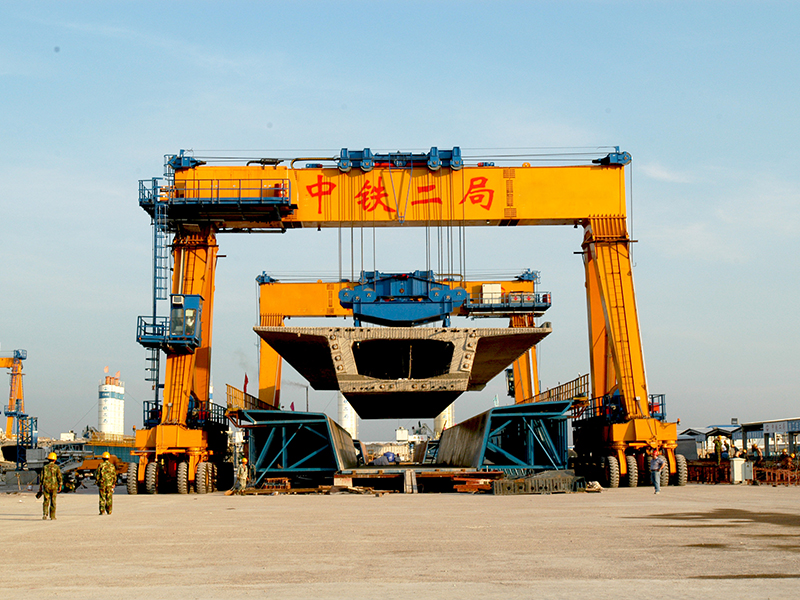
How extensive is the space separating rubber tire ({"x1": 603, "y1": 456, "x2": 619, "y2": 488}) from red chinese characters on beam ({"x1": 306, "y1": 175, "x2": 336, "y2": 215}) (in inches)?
597

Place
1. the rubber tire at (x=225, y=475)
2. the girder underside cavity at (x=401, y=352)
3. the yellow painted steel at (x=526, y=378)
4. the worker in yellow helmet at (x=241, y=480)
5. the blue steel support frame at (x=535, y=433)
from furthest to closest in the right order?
1. the yellow painted steel at (x=526, y=378)
2. the rubber tire at (x=225, y=475)
3. the girder underside cavity at (x=401, y=352)
4. the blue steel support frame at (x=535, y=433)
5. the worker in yellow helmet at (x=241, y=480)

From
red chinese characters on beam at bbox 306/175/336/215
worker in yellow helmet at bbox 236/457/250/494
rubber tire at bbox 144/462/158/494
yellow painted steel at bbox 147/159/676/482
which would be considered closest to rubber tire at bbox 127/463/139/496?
rubber tire at bbox 144/462/158/494

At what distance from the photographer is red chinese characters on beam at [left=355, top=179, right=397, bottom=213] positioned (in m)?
32.8

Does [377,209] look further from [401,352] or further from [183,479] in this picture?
[183,479]

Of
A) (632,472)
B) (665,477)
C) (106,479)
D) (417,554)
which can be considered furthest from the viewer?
(632,472)

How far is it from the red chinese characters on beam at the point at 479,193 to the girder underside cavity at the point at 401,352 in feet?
18.5

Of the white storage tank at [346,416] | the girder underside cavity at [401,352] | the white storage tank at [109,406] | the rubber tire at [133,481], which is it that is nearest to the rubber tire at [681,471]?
the girder underside cavity at [401,352]

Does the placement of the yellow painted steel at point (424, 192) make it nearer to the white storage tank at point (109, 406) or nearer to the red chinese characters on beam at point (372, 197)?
the red chinese characters on beam at point (372, 197)

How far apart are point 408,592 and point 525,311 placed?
3753 centimetres

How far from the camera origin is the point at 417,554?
10086mm

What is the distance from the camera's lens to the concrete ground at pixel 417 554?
7613 mm

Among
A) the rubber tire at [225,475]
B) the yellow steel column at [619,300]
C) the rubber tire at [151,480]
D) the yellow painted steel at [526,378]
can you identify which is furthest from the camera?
the yellow painted steel at [526,378]

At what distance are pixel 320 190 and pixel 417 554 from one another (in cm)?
2452

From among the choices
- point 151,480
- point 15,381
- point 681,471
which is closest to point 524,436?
point 681,471
